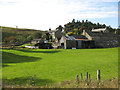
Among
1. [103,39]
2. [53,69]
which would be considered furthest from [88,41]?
[53,69]

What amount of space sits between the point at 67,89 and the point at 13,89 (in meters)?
3.57

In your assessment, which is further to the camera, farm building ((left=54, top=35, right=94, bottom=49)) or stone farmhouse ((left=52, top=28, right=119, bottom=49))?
stone farmhouse ((left=52, top=28, right=119, bottom=49))

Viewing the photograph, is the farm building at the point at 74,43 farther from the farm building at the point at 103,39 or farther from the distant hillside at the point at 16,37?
the distant hillside at the point at 16,37

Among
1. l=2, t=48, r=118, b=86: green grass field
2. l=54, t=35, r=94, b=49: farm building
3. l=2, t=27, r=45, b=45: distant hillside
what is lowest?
l=2, t=48, r=118, b=86: green grass field

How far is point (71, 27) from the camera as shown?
140375mm

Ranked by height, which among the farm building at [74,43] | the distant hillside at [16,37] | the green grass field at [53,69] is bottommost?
the green grass field at [53,69]

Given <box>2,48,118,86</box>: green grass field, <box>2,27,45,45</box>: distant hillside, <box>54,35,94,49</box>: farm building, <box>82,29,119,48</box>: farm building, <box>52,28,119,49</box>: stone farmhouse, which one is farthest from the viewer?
<box>2,27,45,45</box>: distant hillside

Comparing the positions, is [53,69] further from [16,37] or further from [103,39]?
[16,37]

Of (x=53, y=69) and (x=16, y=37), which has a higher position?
(x=16, y=37)

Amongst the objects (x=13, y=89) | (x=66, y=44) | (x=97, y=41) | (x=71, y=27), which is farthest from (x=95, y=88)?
(x=71, y=27)

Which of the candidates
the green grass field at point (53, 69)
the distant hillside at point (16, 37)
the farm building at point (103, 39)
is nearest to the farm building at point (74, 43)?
the farm building at point (103, 39)

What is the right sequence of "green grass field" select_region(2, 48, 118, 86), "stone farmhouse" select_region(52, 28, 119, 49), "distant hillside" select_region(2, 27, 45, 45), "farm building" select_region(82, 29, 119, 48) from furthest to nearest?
"distant hillside" select_region(2, 27, 45, 45) < "farm building" select_region(82, 29, 119, 48) < "stone farmhouse" select_region(52, 28, 119, 49) < "green grass field" select_region(2, 48, 118, 86)

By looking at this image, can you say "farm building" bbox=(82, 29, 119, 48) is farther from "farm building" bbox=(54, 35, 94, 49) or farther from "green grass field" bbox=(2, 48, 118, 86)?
"green grass field" bbox=(2, 48, 118, 86)

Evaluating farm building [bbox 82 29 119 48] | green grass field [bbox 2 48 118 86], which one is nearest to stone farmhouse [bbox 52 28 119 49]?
farm building [bbox 82 29 119 48]
